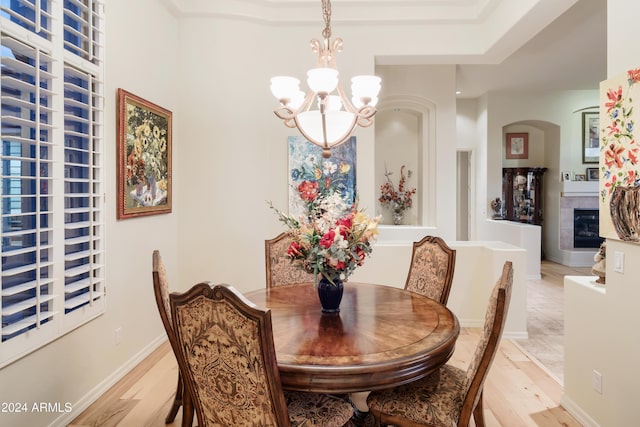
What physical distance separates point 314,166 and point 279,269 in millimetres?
1435

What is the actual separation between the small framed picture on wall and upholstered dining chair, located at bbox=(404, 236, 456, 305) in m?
6.65

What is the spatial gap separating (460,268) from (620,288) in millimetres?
1944

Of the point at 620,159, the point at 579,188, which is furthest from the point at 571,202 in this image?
the point at 620,159

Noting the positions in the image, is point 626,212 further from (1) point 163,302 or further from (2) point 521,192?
(2) point 521,192

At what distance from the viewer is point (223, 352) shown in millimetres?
1318

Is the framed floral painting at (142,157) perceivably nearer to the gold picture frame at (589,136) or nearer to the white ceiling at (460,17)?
the white ceiling at (460,17)

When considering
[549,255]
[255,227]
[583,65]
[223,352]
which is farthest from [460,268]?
[549,255]

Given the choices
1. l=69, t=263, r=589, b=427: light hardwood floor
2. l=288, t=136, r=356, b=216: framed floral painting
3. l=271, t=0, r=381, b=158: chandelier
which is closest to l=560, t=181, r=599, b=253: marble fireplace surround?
l=69, t=263, r=589, b=427: light hardwood floor

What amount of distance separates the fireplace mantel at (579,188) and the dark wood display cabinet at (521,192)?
1.70 ft

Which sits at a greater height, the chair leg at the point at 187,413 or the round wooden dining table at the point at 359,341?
the round wooden dining table at the point at 359,341

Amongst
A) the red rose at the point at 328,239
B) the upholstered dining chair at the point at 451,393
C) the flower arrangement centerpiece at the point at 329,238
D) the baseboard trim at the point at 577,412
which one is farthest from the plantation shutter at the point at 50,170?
the baseboard trim at the point at 577,412

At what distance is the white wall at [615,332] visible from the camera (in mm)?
1968

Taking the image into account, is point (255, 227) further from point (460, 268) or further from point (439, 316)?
point (439, 316)

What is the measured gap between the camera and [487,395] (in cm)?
269
